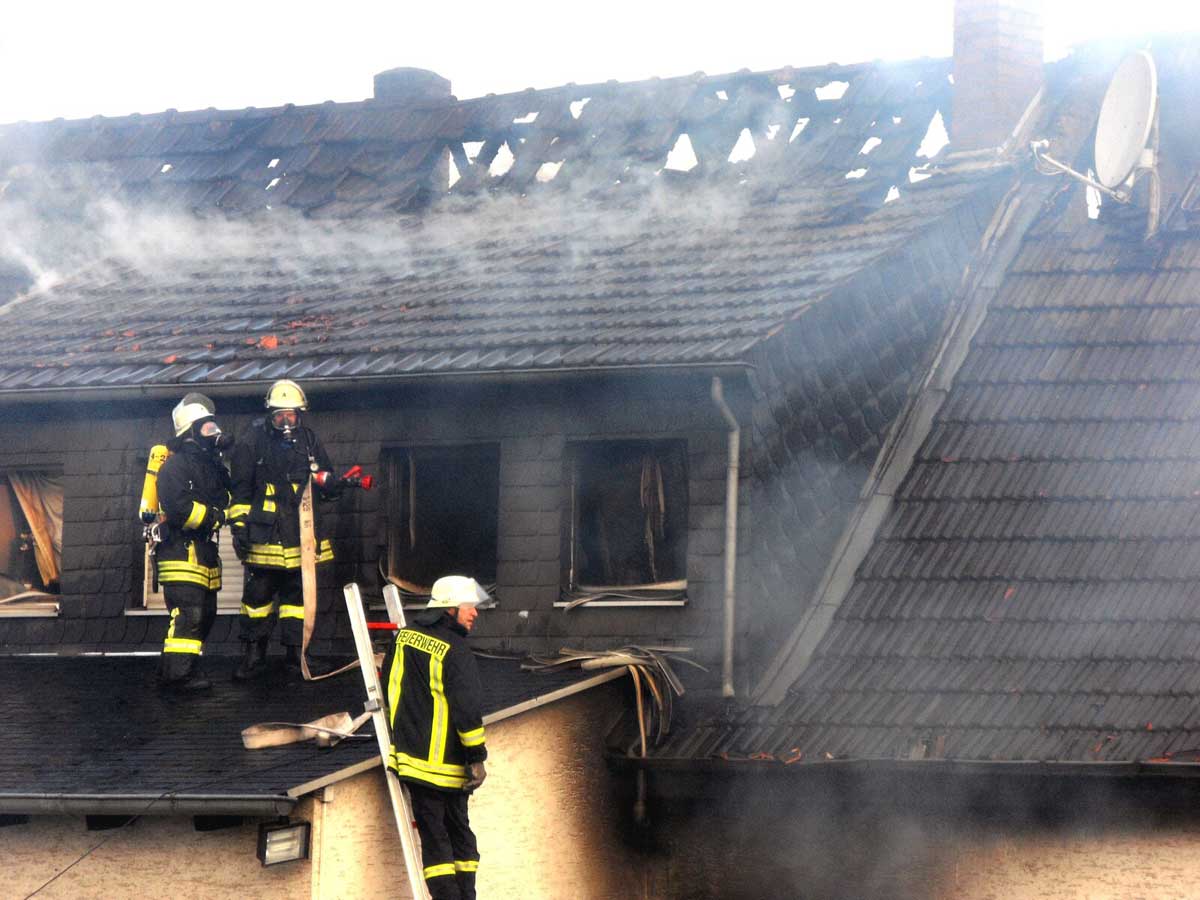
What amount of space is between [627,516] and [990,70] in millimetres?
5165

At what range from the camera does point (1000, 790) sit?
10.6m

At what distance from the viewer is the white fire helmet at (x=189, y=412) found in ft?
38.6

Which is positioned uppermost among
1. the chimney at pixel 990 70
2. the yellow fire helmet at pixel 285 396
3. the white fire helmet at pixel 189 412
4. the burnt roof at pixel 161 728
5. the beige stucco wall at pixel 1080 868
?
the chimney at pixel 990 70

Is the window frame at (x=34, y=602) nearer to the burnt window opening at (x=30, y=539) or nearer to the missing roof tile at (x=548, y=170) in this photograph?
the burnt window opening at (x=30, y=539)

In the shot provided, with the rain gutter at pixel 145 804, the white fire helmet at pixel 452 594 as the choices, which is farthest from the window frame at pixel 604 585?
the rain gutter at pixel 145 804

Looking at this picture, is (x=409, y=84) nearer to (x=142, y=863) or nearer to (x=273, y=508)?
(x=273, y=508)

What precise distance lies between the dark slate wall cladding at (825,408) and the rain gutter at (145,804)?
13.4 ft

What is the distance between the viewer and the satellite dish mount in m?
13.3

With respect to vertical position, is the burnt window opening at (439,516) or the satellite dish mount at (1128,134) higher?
the satellite dish mount at (1128,134)

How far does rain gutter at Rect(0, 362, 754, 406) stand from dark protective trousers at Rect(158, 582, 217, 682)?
1721 millimetres

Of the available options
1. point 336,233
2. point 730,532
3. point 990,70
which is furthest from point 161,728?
point 990,70

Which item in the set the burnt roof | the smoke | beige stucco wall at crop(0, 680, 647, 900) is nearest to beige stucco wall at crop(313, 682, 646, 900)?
beige stucco wall at crop(0, 680, 647, 900)

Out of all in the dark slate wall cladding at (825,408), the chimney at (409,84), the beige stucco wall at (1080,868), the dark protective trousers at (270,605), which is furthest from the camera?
the chimney at (409,84)

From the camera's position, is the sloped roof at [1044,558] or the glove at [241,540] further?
the glove at [241,540]
